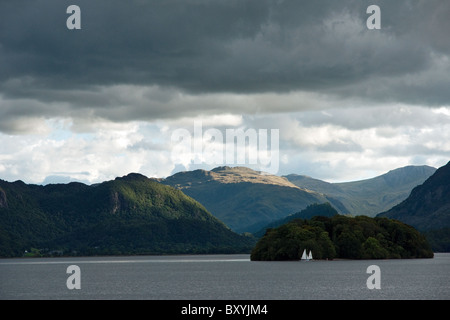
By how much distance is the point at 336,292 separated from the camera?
575 ft

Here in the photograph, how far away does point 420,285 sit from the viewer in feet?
636
